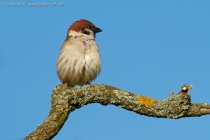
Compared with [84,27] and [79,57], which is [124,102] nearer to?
[79,57]

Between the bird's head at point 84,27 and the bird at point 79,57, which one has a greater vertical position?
the bird's head at point 84,27

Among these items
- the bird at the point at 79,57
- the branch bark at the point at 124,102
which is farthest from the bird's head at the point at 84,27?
the branch bark at the point at 124,102

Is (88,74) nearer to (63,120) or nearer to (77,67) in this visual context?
(77,67)

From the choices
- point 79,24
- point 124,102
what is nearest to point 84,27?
point 79,24

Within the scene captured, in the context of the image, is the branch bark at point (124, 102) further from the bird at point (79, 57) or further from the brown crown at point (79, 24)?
the brown crown at point (79, 24)

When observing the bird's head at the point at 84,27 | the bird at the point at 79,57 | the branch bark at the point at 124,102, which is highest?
the bird's head at the point at 84,27

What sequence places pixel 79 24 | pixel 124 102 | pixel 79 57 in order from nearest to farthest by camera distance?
1. pixel 124 102
2. pixel 79 57
3. pixel 79 24

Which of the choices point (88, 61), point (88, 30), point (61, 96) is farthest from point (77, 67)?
point (61, 96)
